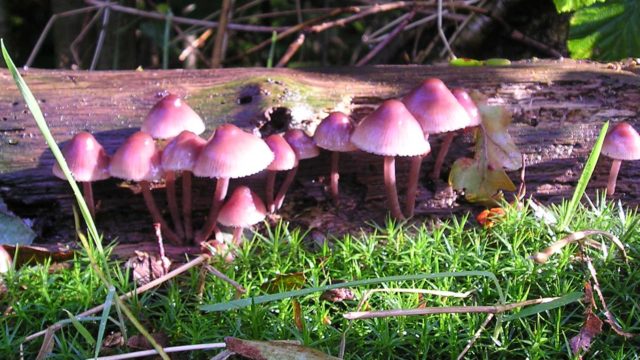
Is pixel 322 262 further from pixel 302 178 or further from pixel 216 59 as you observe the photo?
pixel 216 59

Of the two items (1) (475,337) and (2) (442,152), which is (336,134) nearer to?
(2) (442,152)

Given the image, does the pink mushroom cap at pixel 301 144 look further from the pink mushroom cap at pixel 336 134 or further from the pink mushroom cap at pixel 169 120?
the pink mushroom cap at pixel 169 120

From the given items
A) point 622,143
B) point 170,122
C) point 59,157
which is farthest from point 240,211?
point 622,143

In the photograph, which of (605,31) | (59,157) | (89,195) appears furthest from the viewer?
(605,31)

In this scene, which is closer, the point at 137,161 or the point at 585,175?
the point at 585,175

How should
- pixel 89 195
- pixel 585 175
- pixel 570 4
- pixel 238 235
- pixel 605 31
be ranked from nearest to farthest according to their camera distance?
pixel 585 175 → pixel 238 235 → pixel 89 195 → pixel 570 4 → pixel 605 31

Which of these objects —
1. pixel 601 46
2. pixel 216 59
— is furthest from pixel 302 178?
pixel 216 59

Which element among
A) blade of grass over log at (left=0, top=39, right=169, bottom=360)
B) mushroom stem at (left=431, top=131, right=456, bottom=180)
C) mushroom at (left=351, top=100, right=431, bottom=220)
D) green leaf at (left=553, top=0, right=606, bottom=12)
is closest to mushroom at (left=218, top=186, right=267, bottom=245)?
mushroom at (left=351, top=100, right=431, bottom=220)
